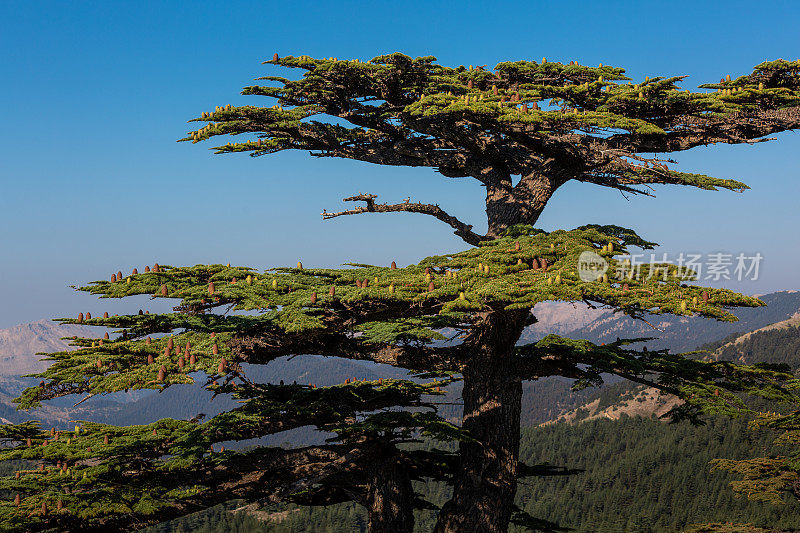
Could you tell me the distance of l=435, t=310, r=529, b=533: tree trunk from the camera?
14781 mm

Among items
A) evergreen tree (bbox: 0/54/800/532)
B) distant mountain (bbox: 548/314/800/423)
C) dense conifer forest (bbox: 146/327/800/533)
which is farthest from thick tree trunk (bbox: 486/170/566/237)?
distant mountain (bbox: 548/314/800/423)

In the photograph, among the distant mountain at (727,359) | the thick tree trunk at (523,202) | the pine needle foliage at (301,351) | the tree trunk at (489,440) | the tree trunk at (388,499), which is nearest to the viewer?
the pine needle foliage at (301,351)

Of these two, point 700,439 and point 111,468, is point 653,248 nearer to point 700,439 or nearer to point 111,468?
point 111,468

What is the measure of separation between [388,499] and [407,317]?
5.48 m

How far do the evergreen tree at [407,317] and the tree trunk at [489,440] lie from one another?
48 millimetres

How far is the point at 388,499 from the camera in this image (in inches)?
605

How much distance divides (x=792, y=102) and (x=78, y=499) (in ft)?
53.0

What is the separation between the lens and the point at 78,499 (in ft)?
43.7

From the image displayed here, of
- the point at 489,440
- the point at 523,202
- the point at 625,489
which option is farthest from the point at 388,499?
the point at 625,489

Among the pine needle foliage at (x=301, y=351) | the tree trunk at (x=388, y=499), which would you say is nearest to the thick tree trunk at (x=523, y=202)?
the pine needle foliage at (x=301, y=351)

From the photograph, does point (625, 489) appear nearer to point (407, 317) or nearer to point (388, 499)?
point (388, 499)

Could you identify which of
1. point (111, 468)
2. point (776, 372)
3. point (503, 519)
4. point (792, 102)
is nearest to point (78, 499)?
point (111, 468)

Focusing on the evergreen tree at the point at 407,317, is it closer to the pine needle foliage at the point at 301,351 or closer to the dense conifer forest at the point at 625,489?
the pine needle foliage at the point at 301,351

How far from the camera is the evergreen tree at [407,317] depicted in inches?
428
